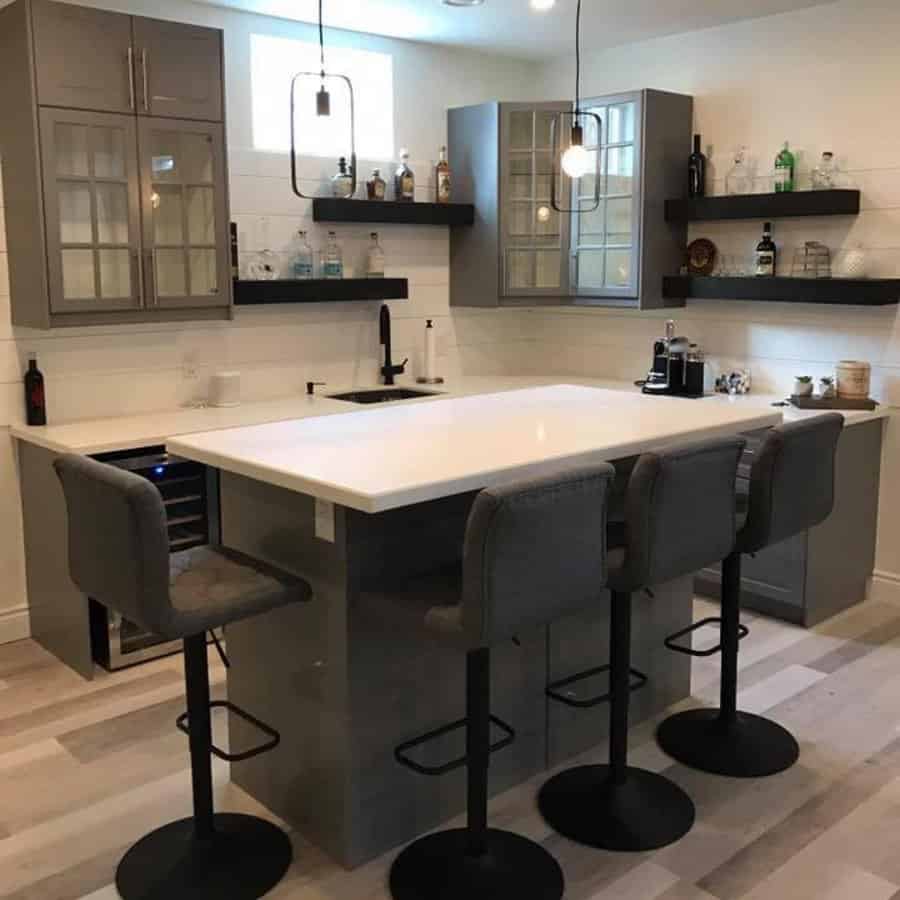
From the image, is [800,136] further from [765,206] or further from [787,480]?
[787,480]

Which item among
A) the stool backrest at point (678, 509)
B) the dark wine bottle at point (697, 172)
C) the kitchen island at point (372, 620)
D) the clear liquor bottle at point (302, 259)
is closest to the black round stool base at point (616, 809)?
the kitchen island at point (372, 620)

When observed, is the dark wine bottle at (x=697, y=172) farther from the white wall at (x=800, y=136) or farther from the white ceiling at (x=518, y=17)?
the white ceiling at (x=518, y=17)

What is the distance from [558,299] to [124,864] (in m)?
3.52

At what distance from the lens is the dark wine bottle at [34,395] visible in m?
3.95

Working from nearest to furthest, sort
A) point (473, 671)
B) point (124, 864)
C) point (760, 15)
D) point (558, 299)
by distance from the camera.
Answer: point (473, 671)
point (124, 864)
point (760, 15)
point (558, 299)

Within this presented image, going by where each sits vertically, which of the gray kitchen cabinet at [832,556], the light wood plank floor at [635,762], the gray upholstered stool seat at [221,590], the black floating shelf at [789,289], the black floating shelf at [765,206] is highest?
the black floating shelf at [765,206]

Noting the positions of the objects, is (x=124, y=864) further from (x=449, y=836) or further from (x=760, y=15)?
(x=760, y=15)

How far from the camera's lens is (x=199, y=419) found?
4.13m

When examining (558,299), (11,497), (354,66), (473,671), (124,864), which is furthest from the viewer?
(558,299)

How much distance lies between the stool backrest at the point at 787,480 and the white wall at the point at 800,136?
1.54 meters

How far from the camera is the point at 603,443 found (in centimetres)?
270

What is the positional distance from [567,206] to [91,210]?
2.40 m

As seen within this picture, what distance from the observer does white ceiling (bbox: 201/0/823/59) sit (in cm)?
431

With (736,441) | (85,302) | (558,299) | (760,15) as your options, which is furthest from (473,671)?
(760,15)
